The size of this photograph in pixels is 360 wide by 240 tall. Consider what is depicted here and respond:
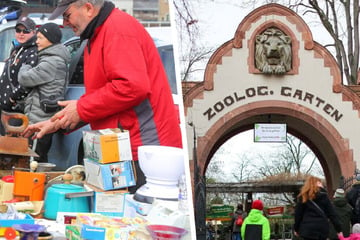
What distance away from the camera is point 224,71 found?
8.89 ft

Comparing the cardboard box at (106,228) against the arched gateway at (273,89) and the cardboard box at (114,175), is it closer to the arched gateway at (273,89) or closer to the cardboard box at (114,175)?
the cardboard box at (114,175)

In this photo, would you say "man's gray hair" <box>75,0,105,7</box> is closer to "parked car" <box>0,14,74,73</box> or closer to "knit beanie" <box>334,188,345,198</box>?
"parked car" <box>0,14,74,73</box>

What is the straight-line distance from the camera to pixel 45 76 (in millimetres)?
1695

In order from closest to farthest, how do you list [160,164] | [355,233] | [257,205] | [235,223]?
[160,164] < [355,233] < [257,205] < [235,223]

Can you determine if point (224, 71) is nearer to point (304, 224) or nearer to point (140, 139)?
point (304, 224)

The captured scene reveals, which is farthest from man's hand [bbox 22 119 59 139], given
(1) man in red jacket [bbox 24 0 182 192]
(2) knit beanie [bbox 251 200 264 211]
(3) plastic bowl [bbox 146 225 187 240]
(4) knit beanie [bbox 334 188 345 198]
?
(4) knit beanie [bbox 334 188 345 198]

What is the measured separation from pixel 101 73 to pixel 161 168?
304 mm

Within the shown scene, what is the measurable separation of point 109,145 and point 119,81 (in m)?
0.16

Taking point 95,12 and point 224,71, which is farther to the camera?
point 224,71

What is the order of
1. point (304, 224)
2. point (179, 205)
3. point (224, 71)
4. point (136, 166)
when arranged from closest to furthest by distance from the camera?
1. point (179, 205)
2. point (136, 166)
3. point (304, 224)
4. point (224, 71)

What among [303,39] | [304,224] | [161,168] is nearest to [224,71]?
[303,39]

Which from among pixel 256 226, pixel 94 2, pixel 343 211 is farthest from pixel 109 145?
pixel 343 211

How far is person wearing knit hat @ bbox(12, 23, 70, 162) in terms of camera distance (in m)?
1.68

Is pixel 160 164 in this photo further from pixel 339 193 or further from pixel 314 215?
pixel 339 193
